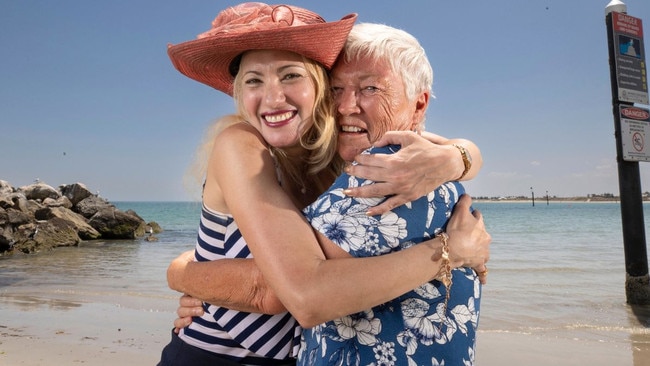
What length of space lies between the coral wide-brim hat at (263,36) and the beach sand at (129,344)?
4443 millimetres

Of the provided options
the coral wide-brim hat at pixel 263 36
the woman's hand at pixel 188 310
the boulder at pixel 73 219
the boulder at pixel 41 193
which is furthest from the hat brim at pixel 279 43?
the boulder at pixel 41 193

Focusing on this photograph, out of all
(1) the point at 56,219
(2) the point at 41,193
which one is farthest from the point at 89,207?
(1) the point at 56,219

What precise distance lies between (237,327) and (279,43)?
102 cm

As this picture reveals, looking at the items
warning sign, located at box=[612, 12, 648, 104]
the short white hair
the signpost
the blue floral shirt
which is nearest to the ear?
the short white hair

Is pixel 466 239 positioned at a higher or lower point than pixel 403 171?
lower

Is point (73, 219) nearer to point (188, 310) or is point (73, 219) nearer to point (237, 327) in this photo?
point (188, 310)

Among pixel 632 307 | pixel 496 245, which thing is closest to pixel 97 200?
pixel 496 245

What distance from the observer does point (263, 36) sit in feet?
6.28

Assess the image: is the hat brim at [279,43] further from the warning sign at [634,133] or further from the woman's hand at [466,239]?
the warning sign at [634,133]

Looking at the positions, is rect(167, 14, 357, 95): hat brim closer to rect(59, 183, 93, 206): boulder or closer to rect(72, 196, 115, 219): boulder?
rect(72, 196, 115, 219): boulder

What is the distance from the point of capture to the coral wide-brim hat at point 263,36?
6.26 ft

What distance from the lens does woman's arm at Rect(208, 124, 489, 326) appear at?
149 centimetres

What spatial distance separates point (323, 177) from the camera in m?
2.21

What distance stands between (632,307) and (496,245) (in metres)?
12.0
